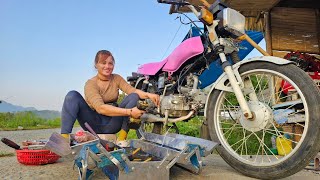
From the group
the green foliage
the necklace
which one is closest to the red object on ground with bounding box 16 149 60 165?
the necklace

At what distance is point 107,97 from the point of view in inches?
114

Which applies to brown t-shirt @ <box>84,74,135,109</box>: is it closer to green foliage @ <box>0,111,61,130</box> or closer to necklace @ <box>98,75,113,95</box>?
necklace @ <box>98,75,113,95</box>

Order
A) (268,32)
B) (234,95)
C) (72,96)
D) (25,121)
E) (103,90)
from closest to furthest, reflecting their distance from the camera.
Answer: (234,95) < (72,96) < (103,90) < (268,32) < (25,121)

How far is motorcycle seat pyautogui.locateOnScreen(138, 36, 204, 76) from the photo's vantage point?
267 cm

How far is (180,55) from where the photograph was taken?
9.16ft

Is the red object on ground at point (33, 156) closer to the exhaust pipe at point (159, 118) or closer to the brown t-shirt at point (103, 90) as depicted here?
the brown t-shirt at point (103, 90)

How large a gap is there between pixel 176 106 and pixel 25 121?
8647mm

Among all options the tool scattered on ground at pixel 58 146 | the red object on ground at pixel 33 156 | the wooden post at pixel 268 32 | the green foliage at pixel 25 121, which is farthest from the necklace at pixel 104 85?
the green foliage at pixel 25 121

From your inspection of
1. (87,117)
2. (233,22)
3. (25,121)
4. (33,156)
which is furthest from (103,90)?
(25,121)

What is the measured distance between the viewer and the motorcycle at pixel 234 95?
6.24 ft

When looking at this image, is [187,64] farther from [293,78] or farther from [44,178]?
[44,178]

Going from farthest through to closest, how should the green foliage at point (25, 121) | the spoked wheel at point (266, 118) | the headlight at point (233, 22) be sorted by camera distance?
the green foliage at point (25, 121)
the headlight at point (233, 22)
the spoked wheel at point (266, 118)

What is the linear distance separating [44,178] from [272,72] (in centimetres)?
182

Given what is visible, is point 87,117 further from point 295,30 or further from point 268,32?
point 295,30
